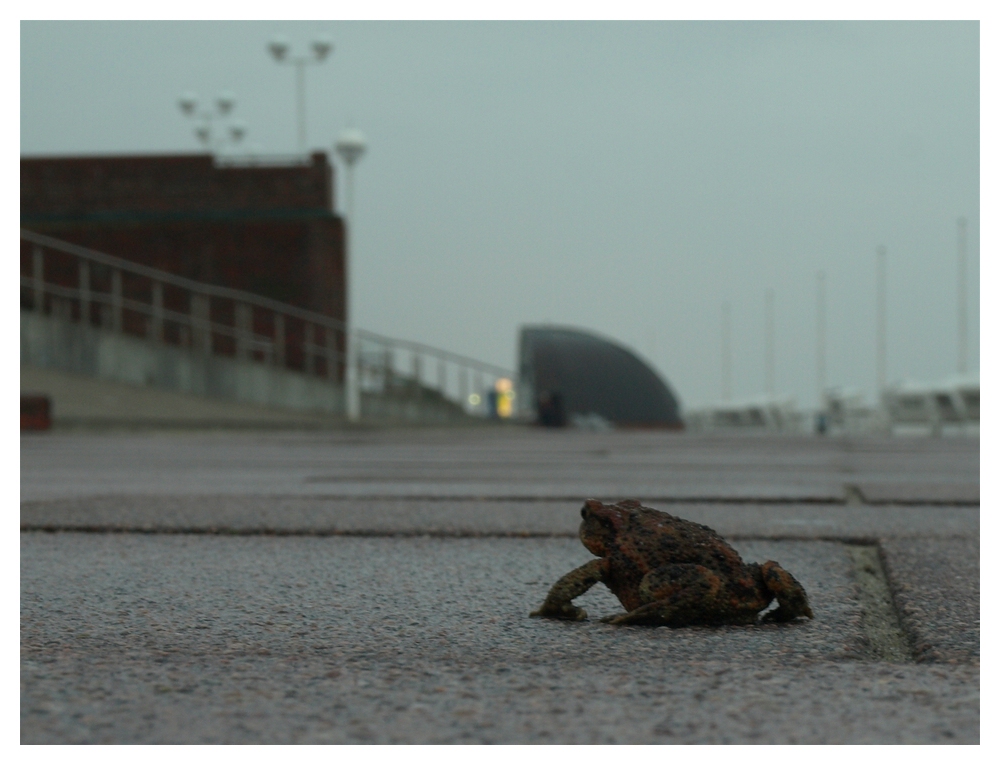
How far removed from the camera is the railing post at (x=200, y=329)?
56.5ft

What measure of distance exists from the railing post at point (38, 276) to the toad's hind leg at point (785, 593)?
14395 millimetres

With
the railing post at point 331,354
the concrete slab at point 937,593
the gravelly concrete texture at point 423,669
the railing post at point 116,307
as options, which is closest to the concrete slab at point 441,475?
the concrete slab at point 937,593

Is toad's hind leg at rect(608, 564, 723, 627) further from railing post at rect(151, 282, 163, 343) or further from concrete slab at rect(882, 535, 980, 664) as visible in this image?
railing post at rect(151, 282, 163, 343)

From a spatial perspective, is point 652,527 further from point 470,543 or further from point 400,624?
point 470,543

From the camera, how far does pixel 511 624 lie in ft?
4.66

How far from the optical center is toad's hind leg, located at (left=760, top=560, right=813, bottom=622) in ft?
4.54

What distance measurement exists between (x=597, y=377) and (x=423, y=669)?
216ft

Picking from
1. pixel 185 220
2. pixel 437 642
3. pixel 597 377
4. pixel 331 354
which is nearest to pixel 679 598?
pixel 437 642

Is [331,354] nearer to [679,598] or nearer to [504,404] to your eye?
[504,404]

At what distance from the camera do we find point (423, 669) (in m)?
1.13

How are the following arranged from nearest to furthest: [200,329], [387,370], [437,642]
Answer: [437,642], [200,329], [387,370]

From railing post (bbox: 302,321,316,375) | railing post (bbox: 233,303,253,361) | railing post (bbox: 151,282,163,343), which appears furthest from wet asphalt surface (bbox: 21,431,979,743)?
railing post (bbox: 302,321,316,375)
